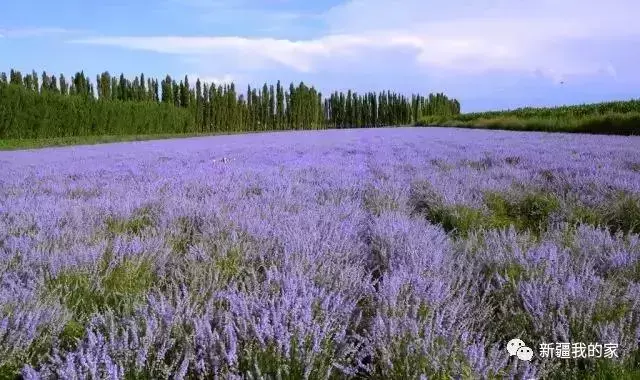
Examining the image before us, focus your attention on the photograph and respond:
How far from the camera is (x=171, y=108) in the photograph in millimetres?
37406

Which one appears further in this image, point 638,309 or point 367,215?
point 367,215

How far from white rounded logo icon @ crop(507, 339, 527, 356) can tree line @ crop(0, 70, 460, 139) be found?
26288mm

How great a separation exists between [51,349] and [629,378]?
178 centimetres

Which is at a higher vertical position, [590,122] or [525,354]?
[590,122]

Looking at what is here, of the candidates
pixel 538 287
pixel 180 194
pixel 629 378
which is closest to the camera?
pixel 629 378

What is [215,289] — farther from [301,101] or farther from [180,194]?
[301,101]

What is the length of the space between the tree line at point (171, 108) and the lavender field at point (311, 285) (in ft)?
78.1

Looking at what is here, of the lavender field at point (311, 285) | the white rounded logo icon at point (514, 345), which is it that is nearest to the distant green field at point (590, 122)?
the lavender field at point (311, 285)

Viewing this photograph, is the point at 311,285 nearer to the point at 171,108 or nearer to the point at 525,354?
the point at 525,354

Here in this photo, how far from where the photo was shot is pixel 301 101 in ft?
162

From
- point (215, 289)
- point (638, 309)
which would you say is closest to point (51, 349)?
point (215, 289)

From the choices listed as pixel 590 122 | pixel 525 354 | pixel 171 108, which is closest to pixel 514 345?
pixel 525 354

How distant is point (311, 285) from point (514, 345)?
0.77 m

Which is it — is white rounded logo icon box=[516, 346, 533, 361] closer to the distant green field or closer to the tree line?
the distant green field
